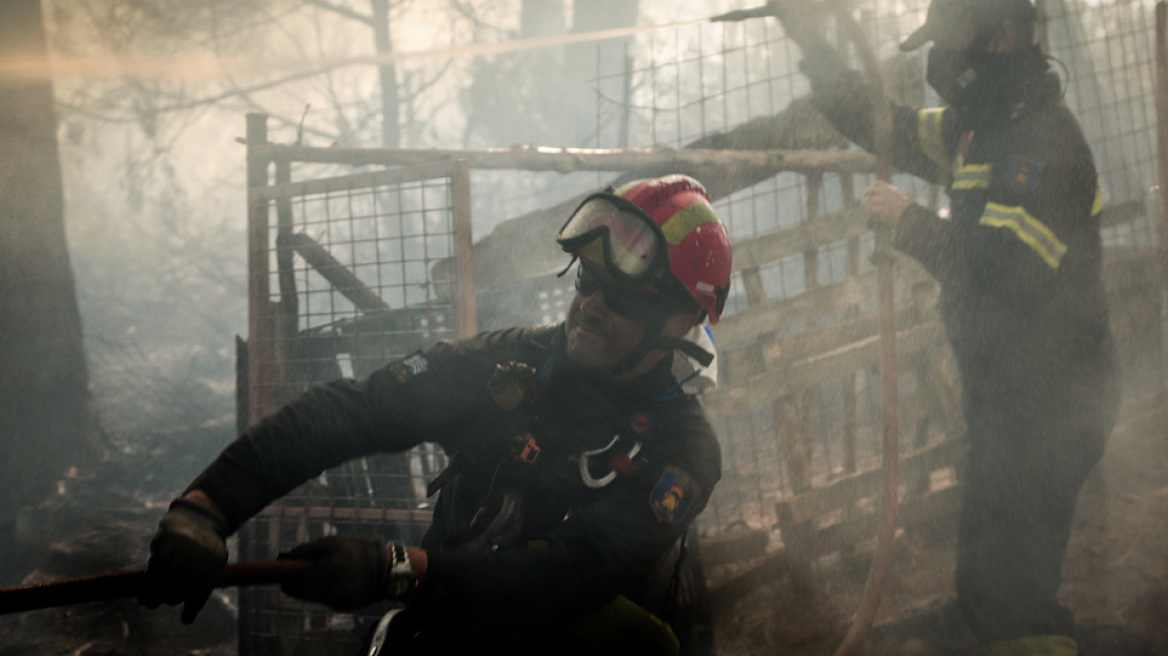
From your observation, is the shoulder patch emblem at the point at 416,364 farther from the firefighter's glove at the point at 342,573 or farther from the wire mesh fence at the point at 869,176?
the wire mesh fence at the point at 869,176

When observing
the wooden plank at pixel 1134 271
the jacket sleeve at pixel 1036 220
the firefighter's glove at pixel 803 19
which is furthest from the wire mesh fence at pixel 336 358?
the wooden plank at pixel 1134 271

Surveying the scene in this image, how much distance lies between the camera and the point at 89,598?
5.36 feet

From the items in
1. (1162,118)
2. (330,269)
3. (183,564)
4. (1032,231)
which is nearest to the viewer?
(183,564)

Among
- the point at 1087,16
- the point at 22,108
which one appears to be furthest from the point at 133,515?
the point at 1087,16

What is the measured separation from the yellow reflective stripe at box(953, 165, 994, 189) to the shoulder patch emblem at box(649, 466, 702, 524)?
2.19 m

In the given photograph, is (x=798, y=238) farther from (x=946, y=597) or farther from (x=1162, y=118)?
(x=1162, y=118)

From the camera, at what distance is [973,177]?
3434mm

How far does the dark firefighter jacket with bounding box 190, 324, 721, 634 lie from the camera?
78.6 inches

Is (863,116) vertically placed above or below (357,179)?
above

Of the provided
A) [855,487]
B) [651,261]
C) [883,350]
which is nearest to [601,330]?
[651,261]

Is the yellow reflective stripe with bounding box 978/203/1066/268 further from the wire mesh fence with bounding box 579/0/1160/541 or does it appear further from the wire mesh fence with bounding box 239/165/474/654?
the wire mesh fence with bounding box 239/165/474/654

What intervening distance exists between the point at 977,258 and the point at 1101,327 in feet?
1.99

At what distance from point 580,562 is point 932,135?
10.1 ft

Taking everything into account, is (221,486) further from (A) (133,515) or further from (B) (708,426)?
(A) (133,515)
